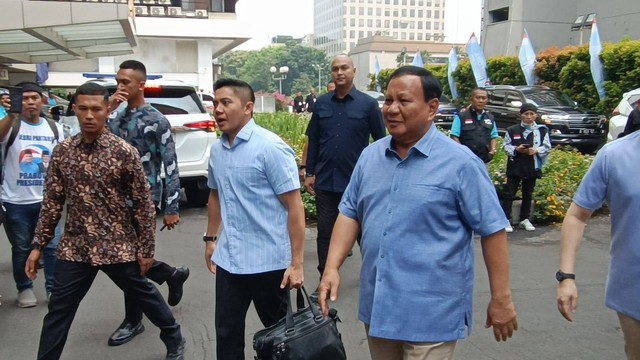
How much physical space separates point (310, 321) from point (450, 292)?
2.21ft

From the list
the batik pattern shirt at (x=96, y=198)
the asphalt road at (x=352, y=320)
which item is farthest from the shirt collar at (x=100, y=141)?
the asphalt road at (x=352, y=320)

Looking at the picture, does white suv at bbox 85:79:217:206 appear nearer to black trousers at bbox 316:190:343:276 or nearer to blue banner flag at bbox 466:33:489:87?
black trousers at bbox 316:190:343:276

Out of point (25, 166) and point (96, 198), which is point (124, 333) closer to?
point (96, 198)

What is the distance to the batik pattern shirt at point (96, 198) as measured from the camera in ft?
11.5

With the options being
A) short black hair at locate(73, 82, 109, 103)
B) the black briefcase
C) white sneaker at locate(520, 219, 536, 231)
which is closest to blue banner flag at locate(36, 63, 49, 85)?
white sneaker at locate(520, 219, 536, 231)

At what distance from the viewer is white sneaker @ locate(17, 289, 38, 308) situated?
5125mm

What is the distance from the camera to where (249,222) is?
3.33m

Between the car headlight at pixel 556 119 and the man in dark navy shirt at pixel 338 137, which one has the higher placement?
the man in dark navy shirt at pixel 338 137

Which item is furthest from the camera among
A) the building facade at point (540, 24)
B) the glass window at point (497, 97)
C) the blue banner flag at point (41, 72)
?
the building facade at point (540, 24)

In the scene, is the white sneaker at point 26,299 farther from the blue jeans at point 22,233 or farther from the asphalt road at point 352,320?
the blue jeans at point 22,233

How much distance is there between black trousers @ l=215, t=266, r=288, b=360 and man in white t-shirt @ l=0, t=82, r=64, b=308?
2334mm

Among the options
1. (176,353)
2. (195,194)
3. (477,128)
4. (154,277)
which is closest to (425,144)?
(176,353)

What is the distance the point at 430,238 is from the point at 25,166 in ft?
12.3

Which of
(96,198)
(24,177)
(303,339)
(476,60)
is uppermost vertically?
(476,60)
